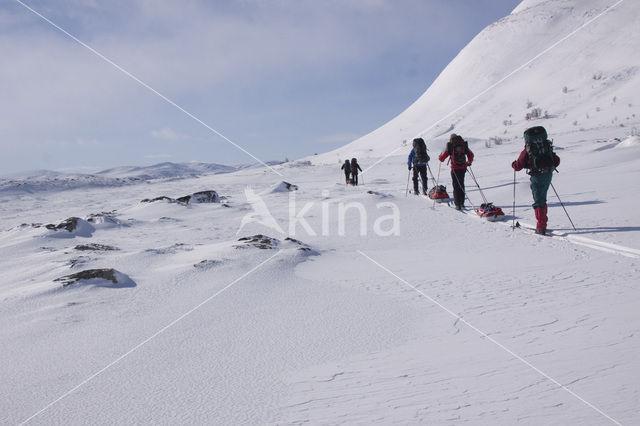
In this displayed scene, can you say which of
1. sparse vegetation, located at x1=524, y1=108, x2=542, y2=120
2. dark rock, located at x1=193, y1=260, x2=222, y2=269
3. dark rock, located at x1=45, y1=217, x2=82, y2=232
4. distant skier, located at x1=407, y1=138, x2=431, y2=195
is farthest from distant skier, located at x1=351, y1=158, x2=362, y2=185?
sparse vegetation, located at x1=524, y1=108, x2=542, y2=120

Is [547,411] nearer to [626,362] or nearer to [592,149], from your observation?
[626,362]

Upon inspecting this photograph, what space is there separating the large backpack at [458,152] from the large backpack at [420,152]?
2.22m

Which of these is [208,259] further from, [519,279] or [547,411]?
[547,411]

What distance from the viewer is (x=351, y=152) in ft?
116

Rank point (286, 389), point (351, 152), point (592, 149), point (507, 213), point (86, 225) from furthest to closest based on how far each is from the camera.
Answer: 1. point (351, 152)
2. point (592, 149)
3. point (507, 213)
4. point (86, 225)
5. point (286, 389)

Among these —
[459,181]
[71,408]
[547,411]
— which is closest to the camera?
[547,411]

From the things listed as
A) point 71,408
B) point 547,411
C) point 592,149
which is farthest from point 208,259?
point 592,149

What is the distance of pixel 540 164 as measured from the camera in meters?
6.38

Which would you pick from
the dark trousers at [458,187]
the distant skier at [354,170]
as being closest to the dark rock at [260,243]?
the dark trousers at [458,187]

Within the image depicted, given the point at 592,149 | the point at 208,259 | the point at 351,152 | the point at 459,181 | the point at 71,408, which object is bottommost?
the point at 71,408

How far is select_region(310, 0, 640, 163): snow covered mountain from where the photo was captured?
23.0 metres

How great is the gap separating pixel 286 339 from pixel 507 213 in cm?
729

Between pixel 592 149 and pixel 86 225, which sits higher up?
pixel 592 149

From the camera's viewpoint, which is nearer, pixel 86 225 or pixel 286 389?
pixel 286 389
